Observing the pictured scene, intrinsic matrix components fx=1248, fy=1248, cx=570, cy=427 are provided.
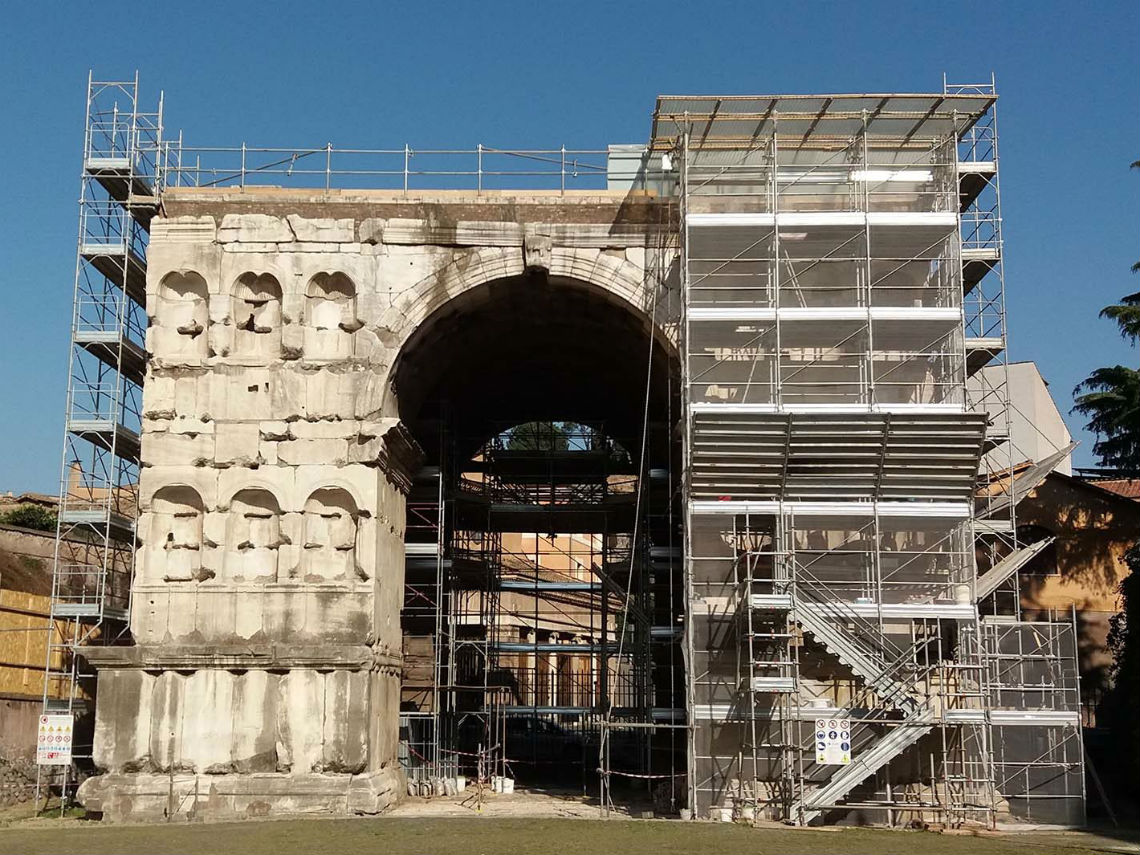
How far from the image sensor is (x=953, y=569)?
79.5 ft

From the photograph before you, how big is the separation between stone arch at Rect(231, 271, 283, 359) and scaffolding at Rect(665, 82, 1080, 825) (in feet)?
28.4

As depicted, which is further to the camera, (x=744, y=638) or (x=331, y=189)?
(x=331, y=189)

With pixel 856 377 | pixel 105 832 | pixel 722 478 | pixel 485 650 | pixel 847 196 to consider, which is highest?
pixel 847 196

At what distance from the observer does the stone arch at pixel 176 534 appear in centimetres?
2523

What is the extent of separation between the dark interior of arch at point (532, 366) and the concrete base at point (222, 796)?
8.29m

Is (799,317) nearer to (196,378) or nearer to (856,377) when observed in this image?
(856,377)

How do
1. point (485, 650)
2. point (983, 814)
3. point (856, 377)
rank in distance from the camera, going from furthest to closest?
point (485, 650) → point (856, 377) → point (983, 814)

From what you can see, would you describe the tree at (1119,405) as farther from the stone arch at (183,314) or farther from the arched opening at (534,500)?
the stone arch at (183,314)

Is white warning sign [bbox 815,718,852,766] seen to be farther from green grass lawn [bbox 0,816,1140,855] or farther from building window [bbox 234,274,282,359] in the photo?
building window [bbox 234,274,282,359]

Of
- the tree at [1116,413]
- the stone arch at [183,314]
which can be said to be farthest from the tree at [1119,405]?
the stone arch at [183,314]

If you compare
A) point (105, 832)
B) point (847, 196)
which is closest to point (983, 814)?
point (847, 196)

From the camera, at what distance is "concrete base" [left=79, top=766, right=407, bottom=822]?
78.2 feet

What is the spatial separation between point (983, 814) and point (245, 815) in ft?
45.9

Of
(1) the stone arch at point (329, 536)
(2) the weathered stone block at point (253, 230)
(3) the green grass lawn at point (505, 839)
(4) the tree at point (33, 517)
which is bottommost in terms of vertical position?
(3) the green grass lawn at point (505, 839)
